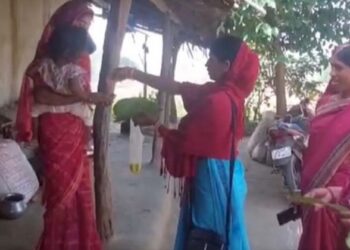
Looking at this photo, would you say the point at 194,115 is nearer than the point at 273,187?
Yes

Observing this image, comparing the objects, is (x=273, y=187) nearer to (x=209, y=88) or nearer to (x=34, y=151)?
(x=34, y=151)

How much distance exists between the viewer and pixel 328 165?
2.89m

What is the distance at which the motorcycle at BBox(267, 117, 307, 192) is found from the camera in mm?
6484

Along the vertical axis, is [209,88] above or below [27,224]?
above

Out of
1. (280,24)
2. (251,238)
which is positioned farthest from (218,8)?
(280,24)

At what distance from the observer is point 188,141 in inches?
126

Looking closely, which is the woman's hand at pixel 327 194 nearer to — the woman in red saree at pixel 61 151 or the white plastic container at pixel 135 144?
the white plastic container at pixel 135 144

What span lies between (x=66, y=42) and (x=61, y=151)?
59cm

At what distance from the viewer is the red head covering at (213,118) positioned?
10.3 ft

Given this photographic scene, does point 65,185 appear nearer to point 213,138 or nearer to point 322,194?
point 213,138

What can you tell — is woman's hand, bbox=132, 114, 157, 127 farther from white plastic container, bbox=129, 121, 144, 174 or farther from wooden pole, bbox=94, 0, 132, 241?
wooden pole, bbox=94, 0, 132, 241

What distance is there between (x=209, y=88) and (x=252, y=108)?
31.3 feet

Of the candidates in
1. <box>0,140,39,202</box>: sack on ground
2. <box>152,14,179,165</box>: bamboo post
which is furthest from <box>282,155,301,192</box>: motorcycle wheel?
<box>0,140,39,202</box>: sack on ground

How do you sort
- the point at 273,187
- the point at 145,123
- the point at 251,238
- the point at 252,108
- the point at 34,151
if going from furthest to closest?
the point at 252,108 → the point at 273,187 → the point at 34,151 → the point at 251,238 → the point at 145,123
